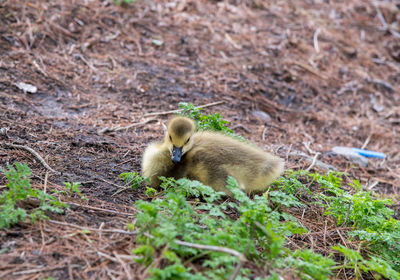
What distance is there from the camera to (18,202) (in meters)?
2.94

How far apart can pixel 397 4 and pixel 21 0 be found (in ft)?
31.7

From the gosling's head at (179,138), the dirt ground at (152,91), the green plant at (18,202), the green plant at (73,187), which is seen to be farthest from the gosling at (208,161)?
the green plant at (18,202)

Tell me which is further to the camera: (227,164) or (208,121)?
(208,121)

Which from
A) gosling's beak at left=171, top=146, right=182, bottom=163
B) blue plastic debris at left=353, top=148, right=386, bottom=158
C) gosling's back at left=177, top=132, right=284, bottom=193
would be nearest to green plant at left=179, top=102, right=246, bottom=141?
gosling's back at left=177, top=132, right=284, bottom=193

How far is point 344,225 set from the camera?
12.9 ft

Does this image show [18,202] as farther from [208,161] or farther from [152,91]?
[152,91]

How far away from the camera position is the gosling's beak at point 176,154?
3.71 meters

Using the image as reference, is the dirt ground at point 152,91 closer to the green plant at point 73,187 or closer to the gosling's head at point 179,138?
the green plant at point 73,187

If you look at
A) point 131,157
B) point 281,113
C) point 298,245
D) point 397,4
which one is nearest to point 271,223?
point 298,245

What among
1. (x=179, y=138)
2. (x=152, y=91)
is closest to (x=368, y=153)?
(x=152, y=91)

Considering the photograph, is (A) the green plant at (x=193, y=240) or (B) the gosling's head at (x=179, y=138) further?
(B) the gosling's head at (x=179, y=138)

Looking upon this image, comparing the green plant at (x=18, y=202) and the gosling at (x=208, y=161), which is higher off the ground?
the green plant at (x=18, y=202)

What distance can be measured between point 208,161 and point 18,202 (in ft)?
5.28

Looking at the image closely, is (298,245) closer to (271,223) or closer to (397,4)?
(271,223)
